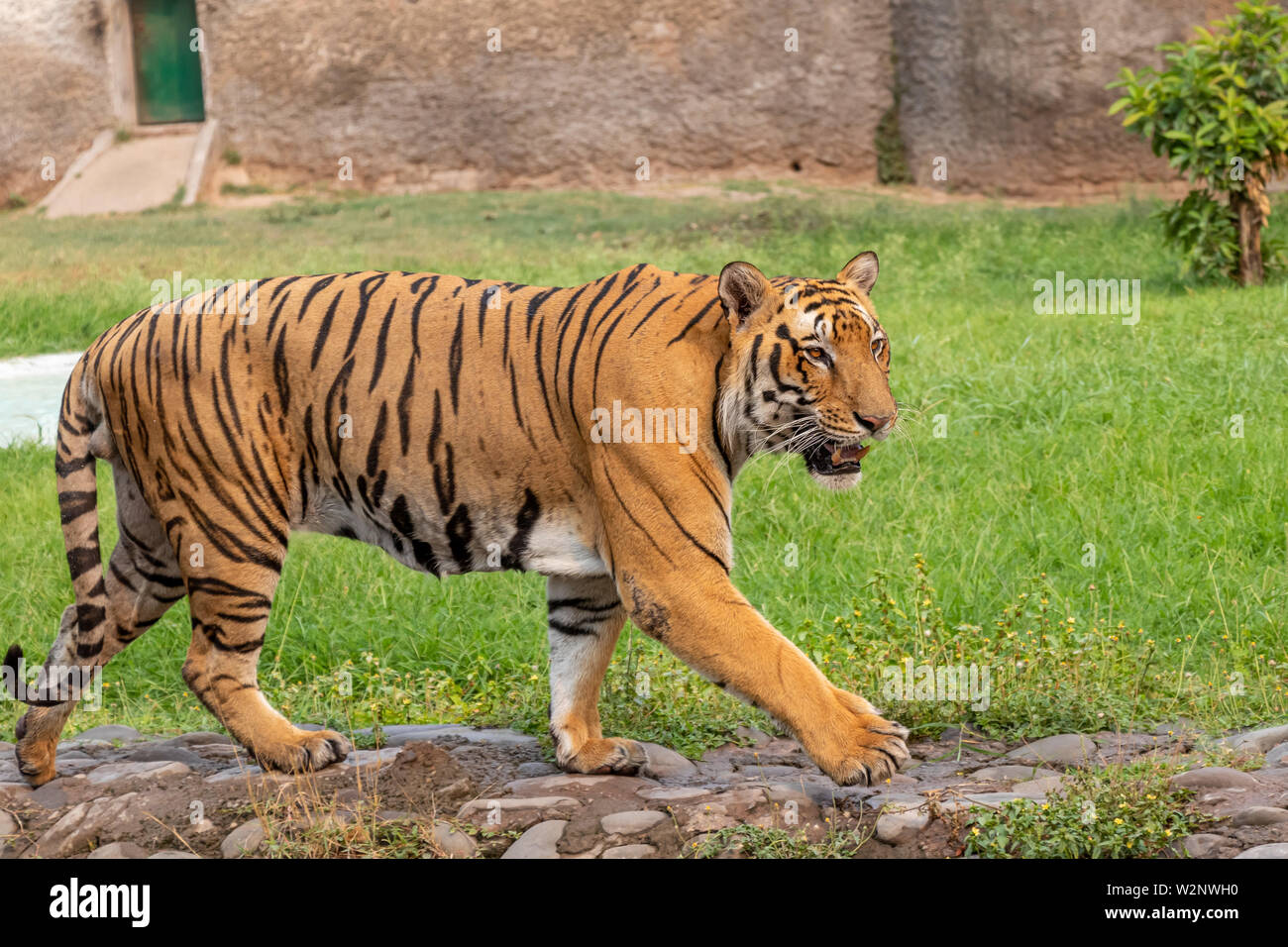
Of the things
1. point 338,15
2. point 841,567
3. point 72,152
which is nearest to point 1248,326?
point 841,567

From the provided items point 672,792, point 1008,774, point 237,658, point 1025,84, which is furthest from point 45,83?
point 1008,774

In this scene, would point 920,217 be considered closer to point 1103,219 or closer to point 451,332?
point 1103,219

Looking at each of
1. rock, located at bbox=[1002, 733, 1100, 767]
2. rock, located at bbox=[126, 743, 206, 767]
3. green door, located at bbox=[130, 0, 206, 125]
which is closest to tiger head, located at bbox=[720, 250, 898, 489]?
rock, located at bbox=[1002, 733, 1100, 767]

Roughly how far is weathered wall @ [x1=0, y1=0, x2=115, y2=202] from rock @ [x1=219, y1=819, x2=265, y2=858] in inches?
582

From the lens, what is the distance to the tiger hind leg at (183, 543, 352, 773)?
156 inches

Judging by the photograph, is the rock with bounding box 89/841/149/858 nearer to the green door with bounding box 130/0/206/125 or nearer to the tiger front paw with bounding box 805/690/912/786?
the tiger front paw with bounding box 805/690/912/786

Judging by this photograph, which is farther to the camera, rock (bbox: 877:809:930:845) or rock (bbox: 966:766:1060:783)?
rock (bbox: 966:766:1060:783)

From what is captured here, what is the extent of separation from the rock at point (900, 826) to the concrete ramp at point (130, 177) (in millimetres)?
13935

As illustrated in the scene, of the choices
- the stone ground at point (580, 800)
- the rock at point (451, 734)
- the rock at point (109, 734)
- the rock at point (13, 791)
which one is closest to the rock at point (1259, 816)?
the stone ground at point (580, 800)

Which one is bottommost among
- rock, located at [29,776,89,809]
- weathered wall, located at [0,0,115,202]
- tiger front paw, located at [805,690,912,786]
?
rock, located at [29,776,89,809]

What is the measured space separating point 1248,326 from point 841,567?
404 centimetres

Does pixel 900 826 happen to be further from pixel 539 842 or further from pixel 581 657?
pixel 581 657

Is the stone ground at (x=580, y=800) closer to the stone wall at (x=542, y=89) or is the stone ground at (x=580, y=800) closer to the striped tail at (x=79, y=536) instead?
the striped tail at (x=79, y=536)

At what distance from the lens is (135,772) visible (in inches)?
166
